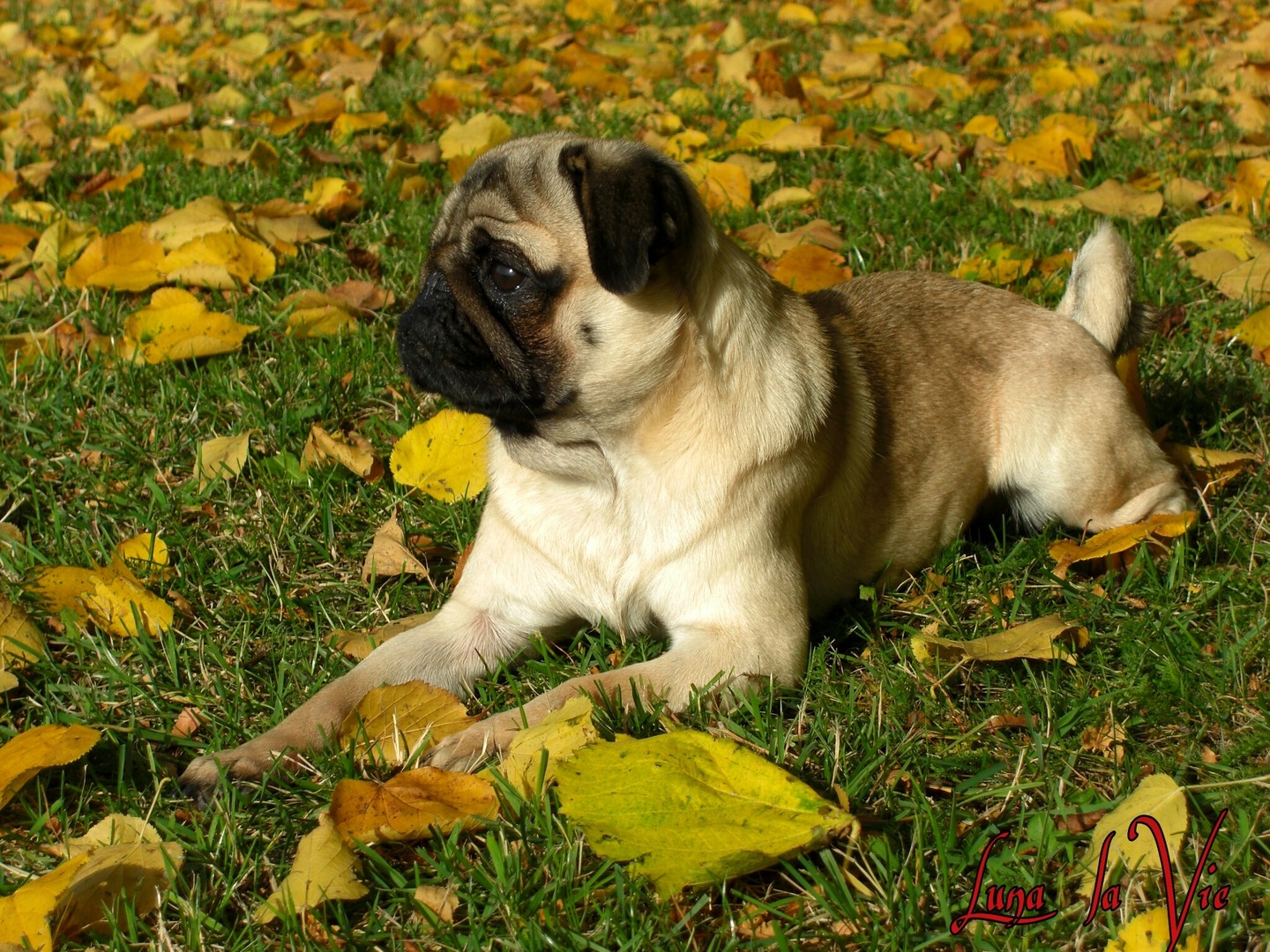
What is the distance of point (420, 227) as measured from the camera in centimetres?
508

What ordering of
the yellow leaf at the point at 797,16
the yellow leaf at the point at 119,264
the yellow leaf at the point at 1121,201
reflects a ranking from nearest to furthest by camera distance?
the yellow leaf at the point at 119,264 < the yellow leaf at the point at 1121,201 < the yellow leaf at the point at 797,16

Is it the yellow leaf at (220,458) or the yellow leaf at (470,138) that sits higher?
the yellow leaf at (470,138)

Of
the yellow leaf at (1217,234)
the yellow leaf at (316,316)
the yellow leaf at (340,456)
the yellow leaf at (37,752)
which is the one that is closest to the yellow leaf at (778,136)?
the yellow leaf at (1217,234)

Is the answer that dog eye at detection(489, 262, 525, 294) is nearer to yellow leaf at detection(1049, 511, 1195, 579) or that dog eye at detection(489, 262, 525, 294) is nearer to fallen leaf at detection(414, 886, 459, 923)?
fallen leaf at detection(414, 886, 459, 923)

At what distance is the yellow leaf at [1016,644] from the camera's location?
278 cm

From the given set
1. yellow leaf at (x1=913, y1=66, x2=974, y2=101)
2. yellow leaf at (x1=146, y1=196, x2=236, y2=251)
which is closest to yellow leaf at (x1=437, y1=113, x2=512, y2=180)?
yellow leaf at (x1=146, y1=196, x2=236, y2=251)

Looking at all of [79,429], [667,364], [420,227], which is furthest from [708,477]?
[420,227]

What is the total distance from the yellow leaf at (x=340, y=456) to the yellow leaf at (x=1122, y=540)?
206 centimetres

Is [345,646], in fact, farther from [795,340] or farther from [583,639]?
[795,340]

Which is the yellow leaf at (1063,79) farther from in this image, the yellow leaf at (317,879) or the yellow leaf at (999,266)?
the yellow leaf at (317,879)

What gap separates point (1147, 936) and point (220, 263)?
3941mm

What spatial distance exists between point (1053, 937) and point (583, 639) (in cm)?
150

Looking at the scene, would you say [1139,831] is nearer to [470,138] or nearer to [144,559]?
[144,559]

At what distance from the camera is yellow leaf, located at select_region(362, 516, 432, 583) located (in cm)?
336
